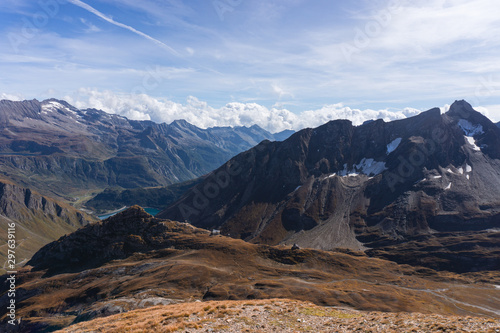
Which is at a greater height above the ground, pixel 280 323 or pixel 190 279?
pixel 280 323

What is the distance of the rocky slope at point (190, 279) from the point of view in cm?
10088

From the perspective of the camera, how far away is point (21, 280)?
145250 millimetres

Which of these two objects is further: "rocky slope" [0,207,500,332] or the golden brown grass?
"rocky slope" [0,207,500,332]

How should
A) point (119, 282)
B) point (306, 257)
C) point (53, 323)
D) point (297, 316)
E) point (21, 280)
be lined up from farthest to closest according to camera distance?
point (306, 257), point (21, 280), point (119, 282), point (53, 323), point (297, 316)

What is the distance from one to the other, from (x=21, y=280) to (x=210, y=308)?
6411 inches

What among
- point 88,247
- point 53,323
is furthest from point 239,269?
point 88,247

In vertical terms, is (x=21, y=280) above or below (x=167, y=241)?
below

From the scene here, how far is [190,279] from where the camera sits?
382 ft

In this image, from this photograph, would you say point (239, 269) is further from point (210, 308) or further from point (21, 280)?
point (21, 280)

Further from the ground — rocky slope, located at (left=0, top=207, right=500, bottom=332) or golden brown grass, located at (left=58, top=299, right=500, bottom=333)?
golden brown grass, located at (left=58, top=299, right=500, bottom=333)

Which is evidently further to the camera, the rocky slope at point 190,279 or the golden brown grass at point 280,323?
the rocky slope at point 190,279

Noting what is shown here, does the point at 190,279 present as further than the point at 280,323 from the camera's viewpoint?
Yes

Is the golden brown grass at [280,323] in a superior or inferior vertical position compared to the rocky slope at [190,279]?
superior

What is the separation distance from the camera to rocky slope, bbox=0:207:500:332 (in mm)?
100875
